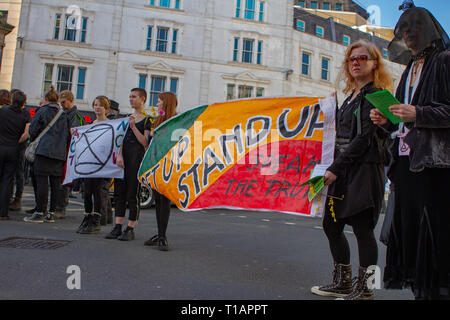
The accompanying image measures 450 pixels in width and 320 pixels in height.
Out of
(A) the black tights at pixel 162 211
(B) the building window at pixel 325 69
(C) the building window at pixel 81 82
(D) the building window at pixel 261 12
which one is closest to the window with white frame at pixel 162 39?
(C) the building window at pixel 81 82

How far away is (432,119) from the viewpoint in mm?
2414

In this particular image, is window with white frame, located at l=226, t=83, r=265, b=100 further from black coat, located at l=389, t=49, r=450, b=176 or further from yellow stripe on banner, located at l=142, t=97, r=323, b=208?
black coat, located at l=389, t=49, r=450, b=176

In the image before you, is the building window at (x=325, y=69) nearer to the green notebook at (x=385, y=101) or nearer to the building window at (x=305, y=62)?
the building window at (x=305, y=62)

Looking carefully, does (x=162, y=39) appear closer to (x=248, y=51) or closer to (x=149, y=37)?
(x=149, y=37)

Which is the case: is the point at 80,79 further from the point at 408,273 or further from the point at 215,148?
the point at 408,273

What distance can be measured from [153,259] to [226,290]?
4.56 ft

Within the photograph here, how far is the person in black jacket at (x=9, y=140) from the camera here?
7012 millimetres

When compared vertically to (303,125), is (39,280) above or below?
below

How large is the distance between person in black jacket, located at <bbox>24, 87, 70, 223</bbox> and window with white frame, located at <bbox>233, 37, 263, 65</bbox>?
24.1 meters

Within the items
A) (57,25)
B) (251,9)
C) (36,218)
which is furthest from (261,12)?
(36,218)

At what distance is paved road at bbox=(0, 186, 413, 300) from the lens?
332 cm

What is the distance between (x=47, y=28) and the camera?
90.4 feet
